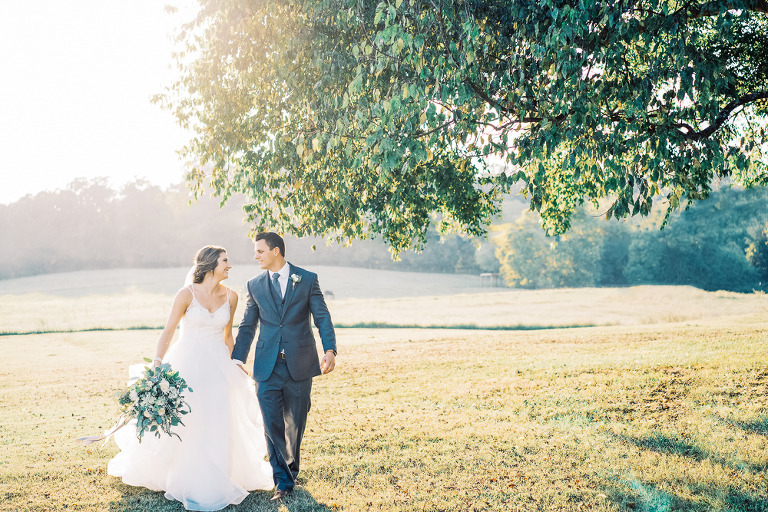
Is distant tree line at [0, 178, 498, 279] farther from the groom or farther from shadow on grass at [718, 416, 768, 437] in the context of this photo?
A: the groom

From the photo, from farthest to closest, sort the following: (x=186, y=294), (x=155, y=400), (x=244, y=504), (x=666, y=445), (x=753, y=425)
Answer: (x=753, y=425) → (x=666, y=445) → (x=186, y=294) → (x=244, y=504) → (x=155, y=400)

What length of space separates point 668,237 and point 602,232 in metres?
10.3

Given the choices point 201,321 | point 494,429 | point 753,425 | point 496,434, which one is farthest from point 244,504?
point 753,425

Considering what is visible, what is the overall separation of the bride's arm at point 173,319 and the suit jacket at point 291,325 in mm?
681

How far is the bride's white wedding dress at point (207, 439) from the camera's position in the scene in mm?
6098

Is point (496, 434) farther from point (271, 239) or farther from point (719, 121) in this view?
point (719, 121)

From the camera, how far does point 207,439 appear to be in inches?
244

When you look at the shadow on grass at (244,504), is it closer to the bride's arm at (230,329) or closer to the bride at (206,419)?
the bride at (206,419)

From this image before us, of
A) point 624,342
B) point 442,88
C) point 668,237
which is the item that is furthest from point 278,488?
point 668,237

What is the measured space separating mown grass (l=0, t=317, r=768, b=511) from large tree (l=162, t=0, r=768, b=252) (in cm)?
Result: 337

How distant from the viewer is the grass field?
6.38 m

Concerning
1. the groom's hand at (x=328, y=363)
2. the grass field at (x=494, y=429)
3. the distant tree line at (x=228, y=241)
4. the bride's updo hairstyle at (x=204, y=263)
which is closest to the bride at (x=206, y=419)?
the bride's updo hairstyle at (x=204, y=263)

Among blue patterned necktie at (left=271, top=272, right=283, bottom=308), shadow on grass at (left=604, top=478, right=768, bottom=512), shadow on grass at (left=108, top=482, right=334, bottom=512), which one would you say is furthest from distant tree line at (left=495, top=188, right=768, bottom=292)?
shadow on grass at (left=108, top=482, right=334, bottom=512)

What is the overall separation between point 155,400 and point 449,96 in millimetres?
4713
